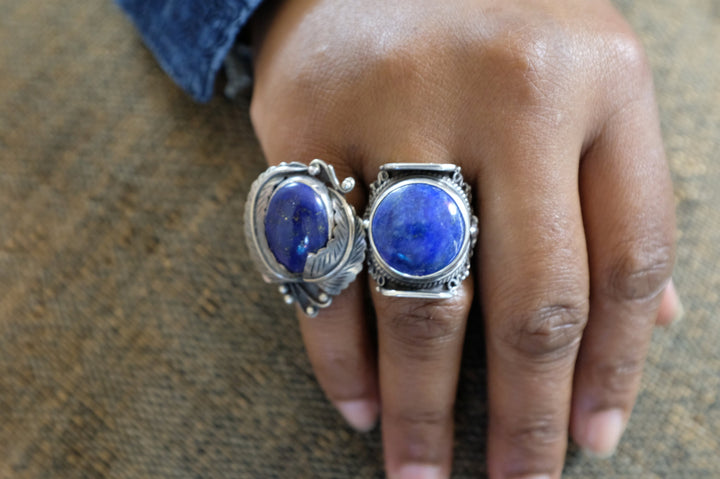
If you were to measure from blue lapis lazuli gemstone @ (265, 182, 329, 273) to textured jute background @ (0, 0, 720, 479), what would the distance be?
0.69 ft

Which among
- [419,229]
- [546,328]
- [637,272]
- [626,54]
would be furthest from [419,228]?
[626,54]

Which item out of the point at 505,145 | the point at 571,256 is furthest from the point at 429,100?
the point at 571,256

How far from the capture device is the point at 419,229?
0.81 meters

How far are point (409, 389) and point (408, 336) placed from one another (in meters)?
0.09

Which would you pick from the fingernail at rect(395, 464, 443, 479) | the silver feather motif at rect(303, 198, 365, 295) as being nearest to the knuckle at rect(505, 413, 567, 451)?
the fingernail at rect(395, 464, 443, 479)

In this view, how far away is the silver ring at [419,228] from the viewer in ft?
2.66

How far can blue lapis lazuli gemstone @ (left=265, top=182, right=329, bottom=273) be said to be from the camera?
0.83 metres

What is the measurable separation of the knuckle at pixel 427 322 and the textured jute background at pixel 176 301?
144 millimetres

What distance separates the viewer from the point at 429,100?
2.91ft

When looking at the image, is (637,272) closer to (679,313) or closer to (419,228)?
(679,313)

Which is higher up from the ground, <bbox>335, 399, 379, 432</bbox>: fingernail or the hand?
the hand

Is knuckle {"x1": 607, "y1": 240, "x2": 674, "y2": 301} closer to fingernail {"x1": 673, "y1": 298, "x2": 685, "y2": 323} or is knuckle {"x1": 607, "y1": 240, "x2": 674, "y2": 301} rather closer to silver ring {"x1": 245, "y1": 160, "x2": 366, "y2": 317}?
fingernail {"x1": 673, "y1": 298, "x2": 685, "y2": 323}

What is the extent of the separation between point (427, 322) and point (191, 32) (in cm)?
62

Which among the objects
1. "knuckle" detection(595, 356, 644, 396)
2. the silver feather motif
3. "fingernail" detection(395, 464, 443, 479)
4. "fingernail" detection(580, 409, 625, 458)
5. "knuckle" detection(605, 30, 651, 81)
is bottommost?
"fingernail" detection(395, 464, 443, 479)
